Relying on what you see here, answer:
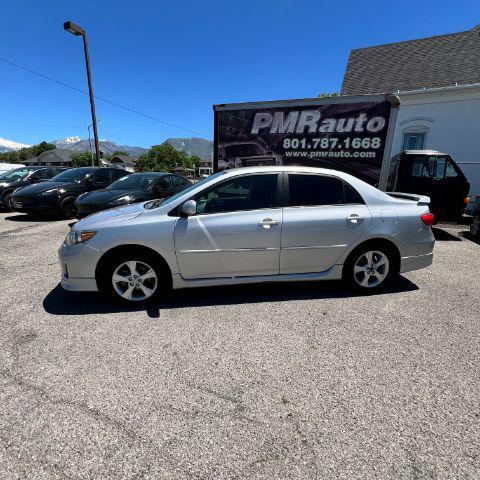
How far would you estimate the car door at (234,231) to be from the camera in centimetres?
343

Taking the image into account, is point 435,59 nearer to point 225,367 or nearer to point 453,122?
point 453,122

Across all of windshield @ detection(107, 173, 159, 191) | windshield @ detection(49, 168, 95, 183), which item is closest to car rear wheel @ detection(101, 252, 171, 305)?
windshield @ detection(107, 173, 159, 191)

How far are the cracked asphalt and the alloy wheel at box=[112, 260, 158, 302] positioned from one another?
203 mm

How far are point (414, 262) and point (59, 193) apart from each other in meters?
8.90

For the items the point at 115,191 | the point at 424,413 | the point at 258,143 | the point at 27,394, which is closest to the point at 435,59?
the point at 258,143

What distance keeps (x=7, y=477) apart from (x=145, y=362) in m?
1.09

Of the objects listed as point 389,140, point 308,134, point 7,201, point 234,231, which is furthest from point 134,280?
point 7,201

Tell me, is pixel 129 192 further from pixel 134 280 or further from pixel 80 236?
pixel 134 280

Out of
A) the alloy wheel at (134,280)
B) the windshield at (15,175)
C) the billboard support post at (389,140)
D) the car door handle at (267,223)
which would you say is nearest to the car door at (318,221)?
the car door handle at (267,223)

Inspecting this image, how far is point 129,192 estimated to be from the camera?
7262mm

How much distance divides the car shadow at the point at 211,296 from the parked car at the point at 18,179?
827cm

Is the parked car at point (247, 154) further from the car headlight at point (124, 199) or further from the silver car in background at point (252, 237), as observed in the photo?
the silver car in background at point (252, 237)

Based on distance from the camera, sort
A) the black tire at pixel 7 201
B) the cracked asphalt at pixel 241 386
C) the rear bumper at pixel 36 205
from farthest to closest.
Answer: the black tire at pixel 7 201 → the rear bumper at pixel 36 205 → the cracked asphalt at pixel 241 386

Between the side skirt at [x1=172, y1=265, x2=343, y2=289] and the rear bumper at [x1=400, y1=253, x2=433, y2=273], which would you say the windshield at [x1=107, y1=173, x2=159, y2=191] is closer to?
the side skirt at [x1=172, y1=265, x2=343, y2=289]
